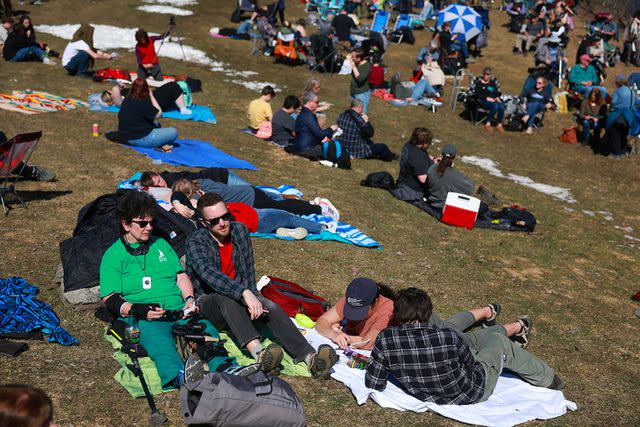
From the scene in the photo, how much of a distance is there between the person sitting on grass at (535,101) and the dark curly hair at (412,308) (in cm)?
1361

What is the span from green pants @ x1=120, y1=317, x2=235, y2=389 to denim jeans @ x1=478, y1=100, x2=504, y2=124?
44.2 feet

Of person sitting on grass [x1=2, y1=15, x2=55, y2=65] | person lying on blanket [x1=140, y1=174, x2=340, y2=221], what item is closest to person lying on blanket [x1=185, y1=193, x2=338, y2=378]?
person lying on blanket [x1=140, y1=174, x2=340, y2=221]

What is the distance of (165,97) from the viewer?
49.7ft

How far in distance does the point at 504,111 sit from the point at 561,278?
Answer: 9.75 m

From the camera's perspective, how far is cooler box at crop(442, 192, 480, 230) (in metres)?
11.0

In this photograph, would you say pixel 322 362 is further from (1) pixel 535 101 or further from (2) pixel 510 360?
(1) pixel 535 101

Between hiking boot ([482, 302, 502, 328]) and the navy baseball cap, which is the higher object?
the navy baseball cap

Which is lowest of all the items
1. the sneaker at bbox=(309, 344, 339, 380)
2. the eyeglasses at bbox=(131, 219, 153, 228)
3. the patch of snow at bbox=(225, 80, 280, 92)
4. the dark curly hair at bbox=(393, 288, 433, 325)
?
the patch of snow at bbox=(225, 80, 280, 92)

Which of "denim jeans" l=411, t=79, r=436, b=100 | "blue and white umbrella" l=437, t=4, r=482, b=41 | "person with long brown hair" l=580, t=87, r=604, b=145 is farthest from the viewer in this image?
"blue and white umbrella" l=437, t=4, r=482, b=41

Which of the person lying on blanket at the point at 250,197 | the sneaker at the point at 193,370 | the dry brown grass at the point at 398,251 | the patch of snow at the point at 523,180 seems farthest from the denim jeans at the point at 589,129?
the sneaker at the point at 193,370

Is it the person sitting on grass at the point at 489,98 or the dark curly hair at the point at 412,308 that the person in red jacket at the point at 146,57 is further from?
the dark curly hair at the point at 412,308

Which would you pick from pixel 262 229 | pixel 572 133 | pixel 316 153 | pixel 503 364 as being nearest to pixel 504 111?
pixel 572 133

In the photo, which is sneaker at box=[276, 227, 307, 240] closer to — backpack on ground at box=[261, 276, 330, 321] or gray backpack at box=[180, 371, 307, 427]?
backpack on ground at box=[261, 276, 330, 321]

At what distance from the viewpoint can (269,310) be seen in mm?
6379
